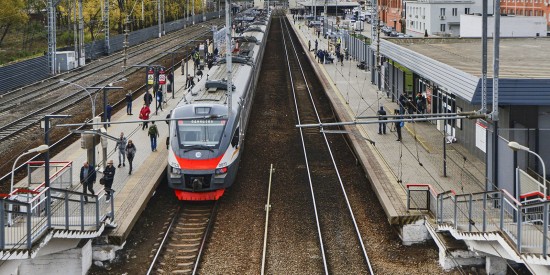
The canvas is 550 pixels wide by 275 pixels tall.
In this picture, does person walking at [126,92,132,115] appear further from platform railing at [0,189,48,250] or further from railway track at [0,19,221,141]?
platform railing at [0,189,48,250]

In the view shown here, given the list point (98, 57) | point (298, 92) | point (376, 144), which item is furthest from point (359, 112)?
point (98, 57)

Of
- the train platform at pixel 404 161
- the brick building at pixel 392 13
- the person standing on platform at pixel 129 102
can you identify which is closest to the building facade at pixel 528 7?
the brick building at pixel 392 13

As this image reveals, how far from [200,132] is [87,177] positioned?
3.68 m

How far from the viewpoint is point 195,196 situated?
22078mm

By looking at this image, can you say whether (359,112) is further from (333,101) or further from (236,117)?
(236,117)

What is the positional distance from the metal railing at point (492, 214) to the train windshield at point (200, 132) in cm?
619

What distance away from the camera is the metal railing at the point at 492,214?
1374 centimetres

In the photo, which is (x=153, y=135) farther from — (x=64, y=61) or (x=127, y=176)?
(x=64, y=61)

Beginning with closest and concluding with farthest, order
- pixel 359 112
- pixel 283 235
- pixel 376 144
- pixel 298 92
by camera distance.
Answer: pixel 283 235 < pixel 376 144 < pixel 359 112 < pixel 298 92

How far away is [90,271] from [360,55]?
147 feet

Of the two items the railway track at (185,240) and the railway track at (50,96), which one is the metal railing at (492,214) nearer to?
the railway track at (185,240)

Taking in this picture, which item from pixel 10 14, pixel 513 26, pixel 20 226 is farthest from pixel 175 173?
pixel 10 14

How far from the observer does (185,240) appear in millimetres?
19312

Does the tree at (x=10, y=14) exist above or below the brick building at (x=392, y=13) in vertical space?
below
